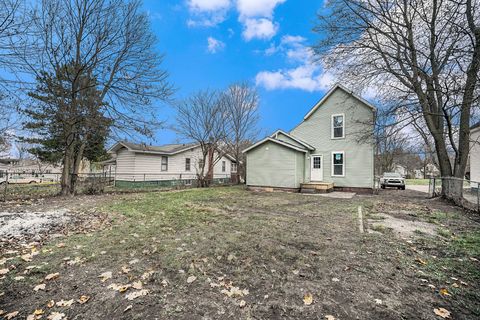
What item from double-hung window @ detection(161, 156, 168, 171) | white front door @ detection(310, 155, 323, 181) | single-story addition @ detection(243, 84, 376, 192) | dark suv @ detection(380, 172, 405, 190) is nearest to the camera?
single-story addition @ detection(243, 84, 376, 192)

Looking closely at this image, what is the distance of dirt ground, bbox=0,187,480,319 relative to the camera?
2457mm

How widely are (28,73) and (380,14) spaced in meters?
15.7

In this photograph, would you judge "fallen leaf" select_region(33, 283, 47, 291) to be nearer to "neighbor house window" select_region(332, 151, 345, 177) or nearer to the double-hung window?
"neighbor house window" select_region(332, 151, 345, 177)

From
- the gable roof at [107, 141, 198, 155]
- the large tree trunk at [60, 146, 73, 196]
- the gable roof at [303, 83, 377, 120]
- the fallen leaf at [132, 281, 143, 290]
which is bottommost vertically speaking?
the fallen leaf at [132, 281, 143, 290]

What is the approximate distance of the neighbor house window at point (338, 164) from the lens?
15266 millimetres

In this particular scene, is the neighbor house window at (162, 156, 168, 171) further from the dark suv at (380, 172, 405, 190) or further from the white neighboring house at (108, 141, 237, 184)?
the dark suv at (380, 172, 405, 190)

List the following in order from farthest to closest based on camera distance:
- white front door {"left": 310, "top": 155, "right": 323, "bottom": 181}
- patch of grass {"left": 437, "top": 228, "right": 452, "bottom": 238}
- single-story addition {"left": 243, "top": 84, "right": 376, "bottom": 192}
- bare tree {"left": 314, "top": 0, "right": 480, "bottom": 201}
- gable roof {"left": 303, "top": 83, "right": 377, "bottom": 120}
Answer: white front door {"left": 310, "top": 155, "right": 323, "bottom": 181}, single-story addition {"left": 243, "top": 84, "right": 376, "bottom": 192}, gable roof {"left": 303, "top": 83, "right": 377, "bottom": 120}, bare tree {"left": 314, "top": 0, "right": 480, "bottom": 201}, patch of grass {"left": 437, "top": 228, "right": 452, "bottom": 238}

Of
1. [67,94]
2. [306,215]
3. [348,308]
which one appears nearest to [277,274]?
[348,308]

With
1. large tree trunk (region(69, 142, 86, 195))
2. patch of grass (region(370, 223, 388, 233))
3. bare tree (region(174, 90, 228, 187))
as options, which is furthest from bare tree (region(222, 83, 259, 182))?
patch of grass (region(370, 223, 388, 233))

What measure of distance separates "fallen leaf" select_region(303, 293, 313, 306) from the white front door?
1403 cm

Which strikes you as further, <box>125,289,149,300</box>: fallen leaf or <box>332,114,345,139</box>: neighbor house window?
<box>332,114,345,139</box>: neighbor house window

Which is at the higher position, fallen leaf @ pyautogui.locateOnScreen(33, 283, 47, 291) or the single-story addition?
the single-story addition

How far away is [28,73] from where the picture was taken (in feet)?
30.1

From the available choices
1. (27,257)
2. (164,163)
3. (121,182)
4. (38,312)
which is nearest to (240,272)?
(38,312)
